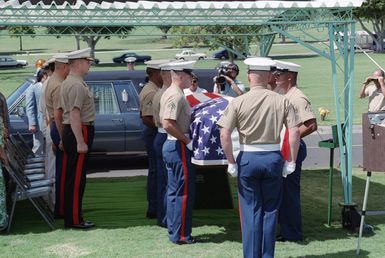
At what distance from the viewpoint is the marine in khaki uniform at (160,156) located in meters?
8.05

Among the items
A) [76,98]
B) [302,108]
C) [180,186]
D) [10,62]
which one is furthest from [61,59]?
[10,62]

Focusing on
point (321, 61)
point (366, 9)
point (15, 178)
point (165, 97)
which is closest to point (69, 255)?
point (15, 178)

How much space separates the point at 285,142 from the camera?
7.36m

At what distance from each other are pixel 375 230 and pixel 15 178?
383cm

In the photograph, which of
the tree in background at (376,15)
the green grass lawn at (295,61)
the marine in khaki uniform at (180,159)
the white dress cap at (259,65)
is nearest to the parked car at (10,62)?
the green grass lawn at (295,61)

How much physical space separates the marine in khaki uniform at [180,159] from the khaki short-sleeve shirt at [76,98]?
0.93 metres

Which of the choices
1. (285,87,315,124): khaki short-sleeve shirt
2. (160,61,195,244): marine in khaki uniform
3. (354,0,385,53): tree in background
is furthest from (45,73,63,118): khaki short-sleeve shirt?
(354,0,385,53): tree in background

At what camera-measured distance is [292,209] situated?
7.61 metres

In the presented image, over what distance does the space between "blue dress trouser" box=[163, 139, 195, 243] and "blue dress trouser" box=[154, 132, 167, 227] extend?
0.65 meters

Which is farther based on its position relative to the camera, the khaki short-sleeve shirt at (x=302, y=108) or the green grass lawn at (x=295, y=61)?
the green grass lawn at (x=295, y=61)

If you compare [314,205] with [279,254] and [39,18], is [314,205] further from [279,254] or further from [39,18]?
[39,18]

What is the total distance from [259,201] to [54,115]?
10.7 feet

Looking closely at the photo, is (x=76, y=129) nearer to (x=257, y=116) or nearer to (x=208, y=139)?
(x=208, y=139)

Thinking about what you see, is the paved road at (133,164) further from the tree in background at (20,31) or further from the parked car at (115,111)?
the tree in background at (20,31)
